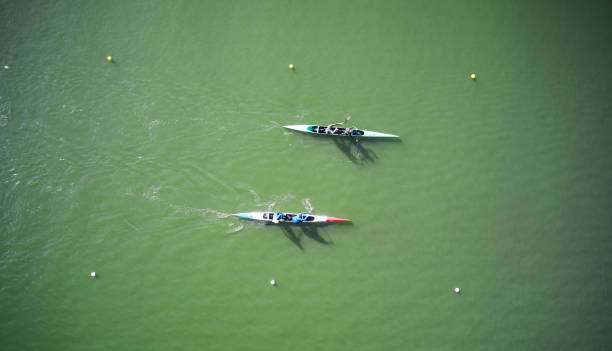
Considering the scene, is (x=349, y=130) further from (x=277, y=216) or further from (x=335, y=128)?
(x=277, y=216)

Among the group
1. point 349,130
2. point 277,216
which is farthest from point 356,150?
point 277,216

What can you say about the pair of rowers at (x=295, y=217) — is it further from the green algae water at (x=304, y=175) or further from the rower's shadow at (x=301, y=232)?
the green algae water at (x=304, y=175)

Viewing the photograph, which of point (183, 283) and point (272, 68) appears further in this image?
point (272, 68)

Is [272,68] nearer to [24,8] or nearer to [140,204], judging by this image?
[140,204]

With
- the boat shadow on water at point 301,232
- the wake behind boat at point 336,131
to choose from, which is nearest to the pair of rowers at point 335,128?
the wake behind boat at point 336,131

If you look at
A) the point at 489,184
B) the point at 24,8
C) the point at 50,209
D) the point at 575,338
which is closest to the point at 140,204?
the point at 50,209

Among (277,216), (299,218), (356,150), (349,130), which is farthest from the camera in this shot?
(356,150)

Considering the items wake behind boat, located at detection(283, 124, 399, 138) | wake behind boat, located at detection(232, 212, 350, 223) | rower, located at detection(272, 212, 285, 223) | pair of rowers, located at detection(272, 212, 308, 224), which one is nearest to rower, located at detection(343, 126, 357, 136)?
wake behind boat, located at detection(283, 124, 399, 138)
